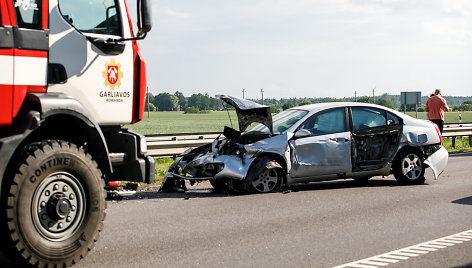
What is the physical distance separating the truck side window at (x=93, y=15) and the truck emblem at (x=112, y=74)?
361mm

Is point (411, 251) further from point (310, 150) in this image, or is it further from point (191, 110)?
point (191, 110)

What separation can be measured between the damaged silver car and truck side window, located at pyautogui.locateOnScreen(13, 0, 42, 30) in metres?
4.91

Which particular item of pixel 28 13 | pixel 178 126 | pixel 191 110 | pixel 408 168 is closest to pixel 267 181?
pixel 408 168

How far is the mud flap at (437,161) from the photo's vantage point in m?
11.5

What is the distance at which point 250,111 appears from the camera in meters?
10.7

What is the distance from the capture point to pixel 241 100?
35.0ft

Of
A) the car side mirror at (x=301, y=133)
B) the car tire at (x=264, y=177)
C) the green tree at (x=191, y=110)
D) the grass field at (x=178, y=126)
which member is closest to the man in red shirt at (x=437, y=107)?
the car side mirror at (x=301, y=133)

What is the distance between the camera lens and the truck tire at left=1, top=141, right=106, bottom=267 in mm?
5105

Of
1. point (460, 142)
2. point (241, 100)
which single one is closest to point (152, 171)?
point (241, 100)

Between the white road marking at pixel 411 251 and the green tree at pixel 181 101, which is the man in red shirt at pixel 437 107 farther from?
the green tree at pixel 181 101

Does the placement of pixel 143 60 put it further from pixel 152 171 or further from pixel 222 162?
pixel 222 162

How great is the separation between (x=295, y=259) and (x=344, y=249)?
0.67 meters

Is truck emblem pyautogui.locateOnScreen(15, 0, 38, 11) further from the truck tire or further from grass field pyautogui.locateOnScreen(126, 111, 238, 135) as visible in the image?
grass field pyautogui.locateOnScreen(126, 111, 238, 135)

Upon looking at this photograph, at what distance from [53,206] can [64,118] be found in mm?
850
